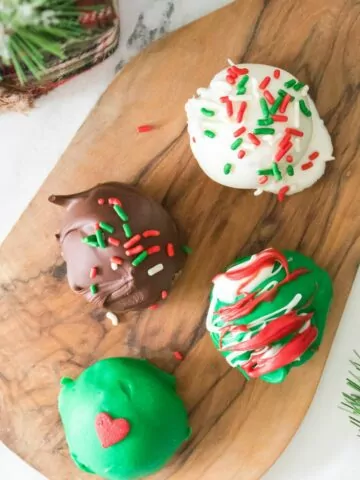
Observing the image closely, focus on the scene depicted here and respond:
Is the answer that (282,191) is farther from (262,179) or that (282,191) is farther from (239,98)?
(239,98)

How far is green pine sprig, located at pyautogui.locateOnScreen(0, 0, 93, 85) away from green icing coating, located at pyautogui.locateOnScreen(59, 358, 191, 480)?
0.79 meters

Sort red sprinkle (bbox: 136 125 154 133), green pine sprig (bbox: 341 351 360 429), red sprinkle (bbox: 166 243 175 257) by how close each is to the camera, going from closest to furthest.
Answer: green pine sprig (bbox: 341 351 360 429)
red sprinkle (bbox: 166 243 175 257)
red sprinkle (bbox: 136 125 154 133)

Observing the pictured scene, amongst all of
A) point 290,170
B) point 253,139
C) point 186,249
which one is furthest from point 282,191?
point 186,249

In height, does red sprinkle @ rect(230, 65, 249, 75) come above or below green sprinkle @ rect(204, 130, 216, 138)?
above

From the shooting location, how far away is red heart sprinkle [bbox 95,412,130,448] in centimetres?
167

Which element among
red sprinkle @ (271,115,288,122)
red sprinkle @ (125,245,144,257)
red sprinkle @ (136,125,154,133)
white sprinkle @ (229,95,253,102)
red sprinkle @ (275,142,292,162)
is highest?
white sprinkle @ (229,95,253,102)

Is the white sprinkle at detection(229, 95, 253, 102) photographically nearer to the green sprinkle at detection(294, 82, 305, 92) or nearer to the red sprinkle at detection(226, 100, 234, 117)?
the red sprinkle at detection(226, 100, 234, 117)

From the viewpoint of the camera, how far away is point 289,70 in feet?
5.90

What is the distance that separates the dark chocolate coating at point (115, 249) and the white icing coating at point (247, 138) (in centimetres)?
19

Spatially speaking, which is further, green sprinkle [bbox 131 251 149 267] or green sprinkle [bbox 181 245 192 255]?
green sprinkle [bbox 181 245 192 255]

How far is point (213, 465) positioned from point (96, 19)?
1165 millimetres

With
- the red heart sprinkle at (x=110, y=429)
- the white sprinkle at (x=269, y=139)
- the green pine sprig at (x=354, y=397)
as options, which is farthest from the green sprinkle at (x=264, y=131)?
the red heart sprinkle at (x=110, y=429)

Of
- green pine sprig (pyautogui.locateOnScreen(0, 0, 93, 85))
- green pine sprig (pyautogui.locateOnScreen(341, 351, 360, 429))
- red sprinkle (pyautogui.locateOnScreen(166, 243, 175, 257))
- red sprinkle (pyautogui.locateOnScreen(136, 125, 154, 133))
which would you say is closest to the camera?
green pine sprig (pyautogui.locateOnScreen(0, 0, 93, 85))

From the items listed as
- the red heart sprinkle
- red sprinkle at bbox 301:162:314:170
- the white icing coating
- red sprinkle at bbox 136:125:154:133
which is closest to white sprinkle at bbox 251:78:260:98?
the white icing coating
